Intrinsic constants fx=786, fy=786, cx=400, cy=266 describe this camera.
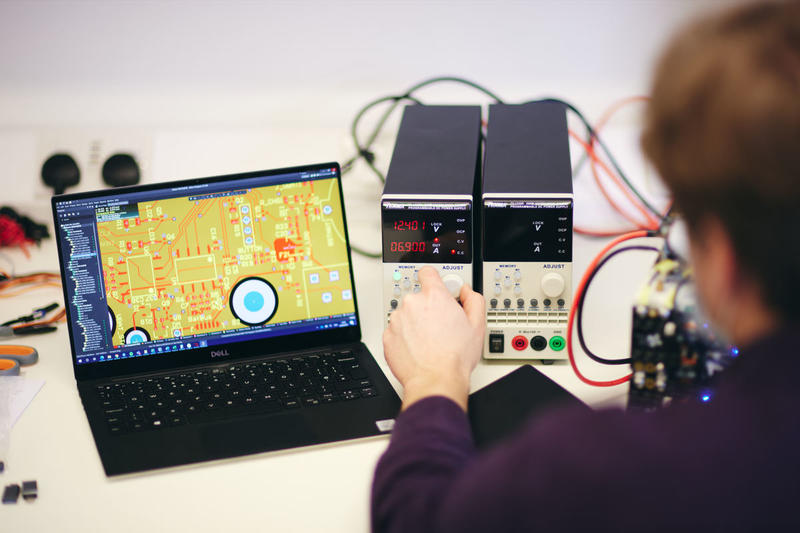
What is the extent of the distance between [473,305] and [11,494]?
0.63m

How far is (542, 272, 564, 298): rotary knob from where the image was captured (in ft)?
3.72

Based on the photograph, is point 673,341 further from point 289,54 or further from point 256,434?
point 289,54

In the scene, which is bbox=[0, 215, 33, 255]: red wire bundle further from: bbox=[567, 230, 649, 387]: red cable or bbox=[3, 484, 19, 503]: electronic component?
bbox=[567, 230, 649, 387]: red cable

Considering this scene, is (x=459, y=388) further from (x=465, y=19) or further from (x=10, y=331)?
(x=465, y=19)

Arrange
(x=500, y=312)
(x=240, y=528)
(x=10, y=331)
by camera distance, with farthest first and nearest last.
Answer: (x=10, y=331) < (x=500, y=312) < (x=240, y=528)

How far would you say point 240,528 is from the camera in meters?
0.90

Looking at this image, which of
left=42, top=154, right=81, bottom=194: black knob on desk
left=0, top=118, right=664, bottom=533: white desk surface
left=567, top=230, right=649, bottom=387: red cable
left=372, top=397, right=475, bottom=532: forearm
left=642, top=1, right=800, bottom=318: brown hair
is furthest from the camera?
left=42, top=154, right=81, bottom=194: black knob on desk

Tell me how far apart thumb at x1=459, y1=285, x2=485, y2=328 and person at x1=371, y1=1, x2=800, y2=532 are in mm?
457

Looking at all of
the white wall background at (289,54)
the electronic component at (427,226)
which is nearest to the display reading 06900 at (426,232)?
the electronic component at (427,226)

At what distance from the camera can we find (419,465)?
0.76 metres

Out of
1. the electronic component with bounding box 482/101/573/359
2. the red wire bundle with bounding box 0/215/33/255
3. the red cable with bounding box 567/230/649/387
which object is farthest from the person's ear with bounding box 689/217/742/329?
the red wire bundle with bounding box 0/215/33/255

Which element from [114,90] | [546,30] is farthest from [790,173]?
[114,90]

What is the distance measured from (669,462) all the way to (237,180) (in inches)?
31.4

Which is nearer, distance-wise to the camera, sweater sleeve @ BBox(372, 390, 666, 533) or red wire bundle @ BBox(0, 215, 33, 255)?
sweater sleeve @ BBox(372, 390, 666, 533)
